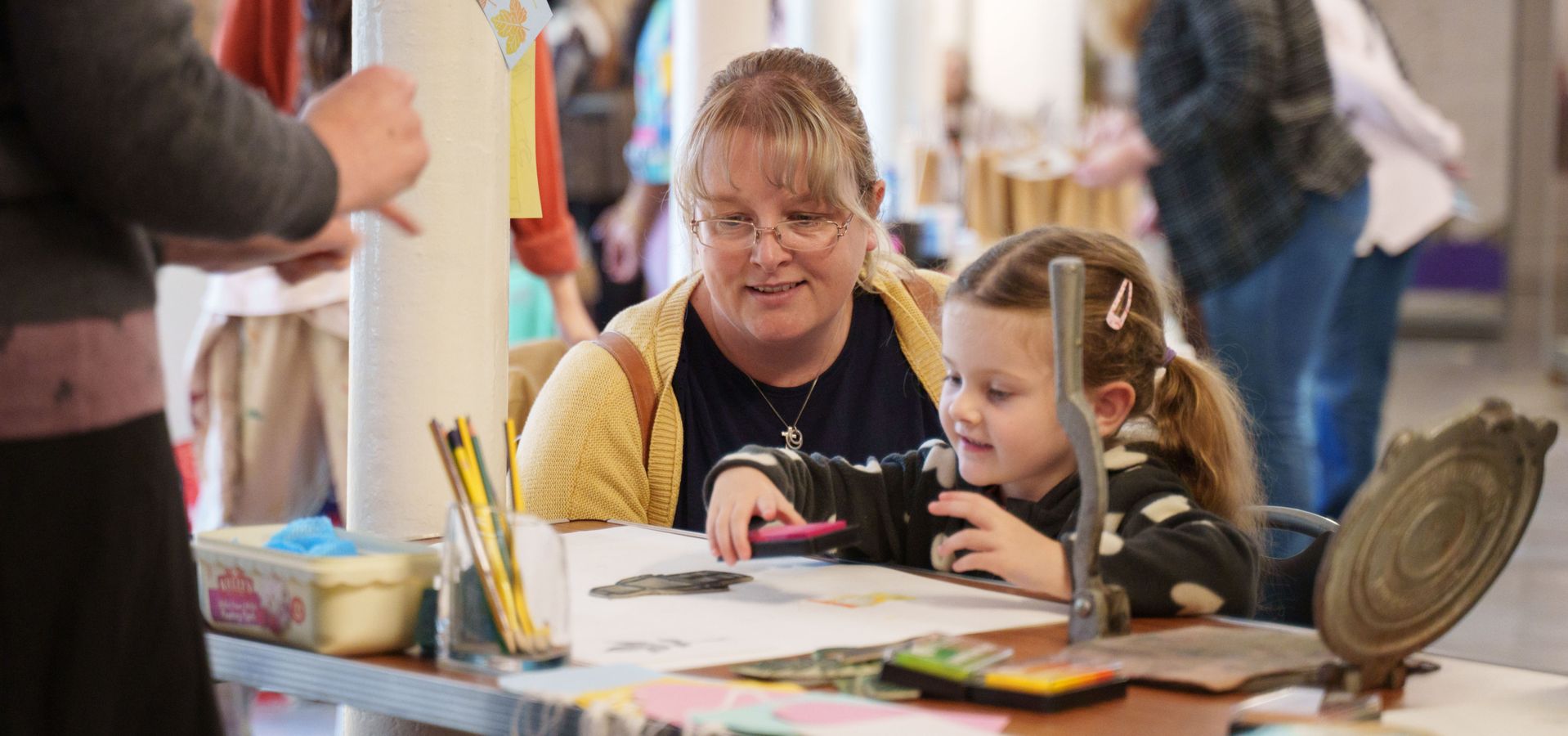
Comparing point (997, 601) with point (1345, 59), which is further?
point (1345, 59)

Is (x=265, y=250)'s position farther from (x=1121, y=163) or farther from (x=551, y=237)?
(x=1121, y=163)

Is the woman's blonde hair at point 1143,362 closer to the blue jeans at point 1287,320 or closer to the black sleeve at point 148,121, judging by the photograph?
the black sleeve at point 148,121

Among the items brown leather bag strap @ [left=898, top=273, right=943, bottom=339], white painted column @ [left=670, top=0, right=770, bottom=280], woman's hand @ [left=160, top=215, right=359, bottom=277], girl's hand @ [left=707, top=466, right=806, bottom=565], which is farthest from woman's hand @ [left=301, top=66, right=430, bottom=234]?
white painted column @ [left=670, top=0, right=770, bottom=280]

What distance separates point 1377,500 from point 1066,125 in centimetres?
679

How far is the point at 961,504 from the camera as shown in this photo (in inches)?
54.7

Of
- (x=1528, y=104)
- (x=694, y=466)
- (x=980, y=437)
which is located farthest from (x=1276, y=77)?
(x=1528, y=104)

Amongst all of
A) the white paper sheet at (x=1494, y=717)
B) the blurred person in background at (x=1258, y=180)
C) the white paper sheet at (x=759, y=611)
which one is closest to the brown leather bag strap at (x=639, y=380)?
the white paper sheet at (x=759, y=611)

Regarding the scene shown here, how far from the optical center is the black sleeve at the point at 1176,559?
1.38 meters

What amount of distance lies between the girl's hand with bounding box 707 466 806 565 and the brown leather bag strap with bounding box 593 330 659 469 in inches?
18.1

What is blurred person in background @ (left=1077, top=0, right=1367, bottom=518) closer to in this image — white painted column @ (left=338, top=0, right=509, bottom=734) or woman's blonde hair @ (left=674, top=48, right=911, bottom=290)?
woman's blonde hair @ (left=674, top=48, right=911, bottom=290)

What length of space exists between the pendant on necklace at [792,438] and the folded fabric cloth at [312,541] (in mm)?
906

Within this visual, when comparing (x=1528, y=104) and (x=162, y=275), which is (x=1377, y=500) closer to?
(x=162, y=275)

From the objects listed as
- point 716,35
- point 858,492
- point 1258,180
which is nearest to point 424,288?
point 858,492

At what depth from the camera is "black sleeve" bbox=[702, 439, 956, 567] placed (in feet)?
5.74
